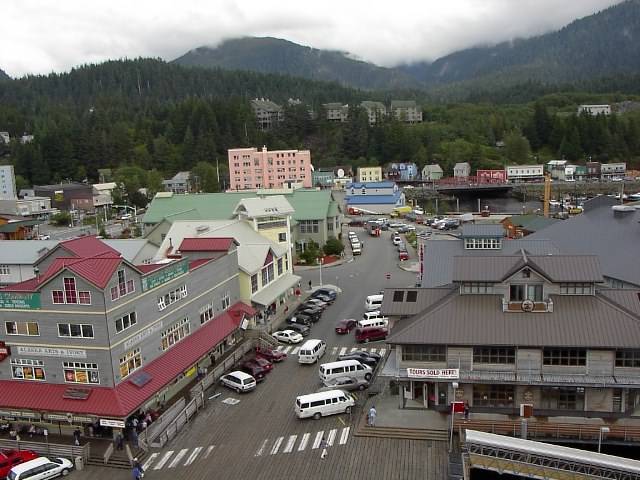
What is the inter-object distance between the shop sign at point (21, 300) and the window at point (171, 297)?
5184 millimetres

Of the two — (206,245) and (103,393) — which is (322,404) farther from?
(206,245)

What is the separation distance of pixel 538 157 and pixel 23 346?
133 meters

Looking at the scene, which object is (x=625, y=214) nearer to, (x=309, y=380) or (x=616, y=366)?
(x=616, y=366)

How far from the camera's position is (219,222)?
4409 cm

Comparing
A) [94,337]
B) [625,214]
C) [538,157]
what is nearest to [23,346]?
[94,337]

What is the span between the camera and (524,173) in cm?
12162

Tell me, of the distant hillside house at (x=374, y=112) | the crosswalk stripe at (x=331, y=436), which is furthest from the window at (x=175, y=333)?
the distant hillside house at (x=374, y=112)

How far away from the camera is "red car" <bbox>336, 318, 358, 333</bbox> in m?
35.5

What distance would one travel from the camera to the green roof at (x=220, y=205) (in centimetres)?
5826

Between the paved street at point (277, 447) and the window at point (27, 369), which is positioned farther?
the window at point (27, 369)

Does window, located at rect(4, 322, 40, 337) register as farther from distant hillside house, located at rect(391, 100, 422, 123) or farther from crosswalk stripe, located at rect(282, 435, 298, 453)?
distant hillside house, located at rect(391, 100, 422, 123)

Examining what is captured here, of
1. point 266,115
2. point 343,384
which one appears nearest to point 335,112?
point 266,115

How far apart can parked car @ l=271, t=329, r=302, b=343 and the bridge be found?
594 inches

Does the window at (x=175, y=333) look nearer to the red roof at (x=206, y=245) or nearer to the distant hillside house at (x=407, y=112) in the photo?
the red roof at (x=206, y=245)
